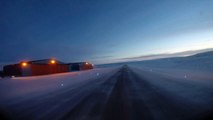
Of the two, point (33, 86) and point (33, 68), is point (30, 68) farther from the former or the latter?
point (33, 86)

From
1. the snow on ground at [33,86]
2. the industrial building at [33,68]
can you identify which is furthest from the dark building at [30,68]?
the snow on ground at [33,86]

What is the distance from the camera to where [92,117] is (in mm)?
6219

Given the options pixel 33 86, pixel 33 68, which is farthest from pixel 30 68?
pixel 33 86

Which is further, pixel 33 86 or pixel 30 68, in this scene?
pixel 30 68

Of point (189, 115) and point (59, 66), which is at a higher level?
point (59, 66)

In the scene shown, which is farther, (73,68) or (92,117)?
(73,68)

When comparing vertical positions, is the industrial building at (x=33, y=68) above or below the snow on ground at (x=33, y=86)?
above

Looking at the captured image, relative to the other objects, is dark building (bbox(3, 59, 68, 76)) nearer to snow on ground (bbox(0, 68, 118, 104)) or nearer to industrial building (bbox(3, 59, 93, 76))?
industrial building (bbox(3, 59, 93, 76))

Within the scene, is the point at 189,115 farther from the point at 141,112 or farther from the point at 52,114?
the point at 52,114

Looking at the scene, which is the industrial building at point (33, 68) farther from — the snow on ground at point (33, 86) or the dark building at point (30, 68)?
the snow on ground at point (33, 86)

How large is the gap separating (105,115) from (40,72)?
4188cm

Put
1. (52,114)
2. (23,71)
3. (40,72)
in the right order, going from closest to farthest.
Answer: (52,114), (23,71), (40,72)

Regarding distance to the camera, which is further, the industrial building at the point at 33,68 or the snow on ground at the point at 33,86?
the industrial building at the point at 33,68

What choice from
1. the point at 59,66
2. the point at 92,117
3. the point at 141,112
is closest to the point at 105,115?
the point at 92,117
